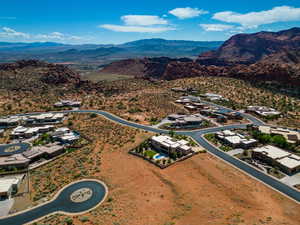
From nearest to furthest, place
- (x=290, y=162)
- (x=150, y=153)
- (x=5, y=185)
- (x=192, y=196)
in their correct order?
(x=192, y=196) < (x=5, y=185) < (x=290, y=162) < (x=150, y=153)

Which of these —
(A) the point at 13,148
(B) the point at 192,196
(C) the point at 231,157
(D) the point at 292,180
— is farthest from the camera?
(A) the point at 13,148

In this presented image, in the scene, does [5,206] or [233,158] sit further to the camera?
[233,158]

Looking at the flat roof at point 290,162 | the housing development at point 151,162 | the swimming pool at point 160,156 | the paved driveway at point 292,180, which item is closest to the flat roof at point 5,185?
the housing development at point 151,162

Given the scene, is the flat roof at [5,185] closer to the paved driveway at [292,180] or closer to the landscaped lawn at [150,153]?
the landscaped lawn at [150,153]

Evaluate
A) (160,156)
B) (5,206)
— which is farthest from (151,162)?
(5,206)

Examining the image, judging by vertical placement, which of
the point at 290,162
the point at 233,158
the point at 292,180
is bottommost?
the point at 292,180

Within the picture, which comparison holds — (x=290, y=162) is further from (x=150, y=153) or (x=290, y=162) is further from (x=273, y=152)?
(x=150, y=153)

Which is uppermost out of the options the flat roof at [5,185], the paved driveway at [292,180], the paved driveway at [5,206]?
the paved driveway at [292,180]

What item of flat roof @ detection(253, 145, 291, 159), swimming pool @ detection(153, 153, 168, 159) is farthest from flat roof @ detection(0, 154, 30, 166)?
flat roof @ detection(253, 145, 291, 159)

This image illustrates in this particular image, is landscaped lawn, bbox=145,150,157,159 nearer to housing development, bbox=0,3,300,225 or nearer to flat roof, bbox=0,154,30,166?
housing development, bbox=0,3,300,225
